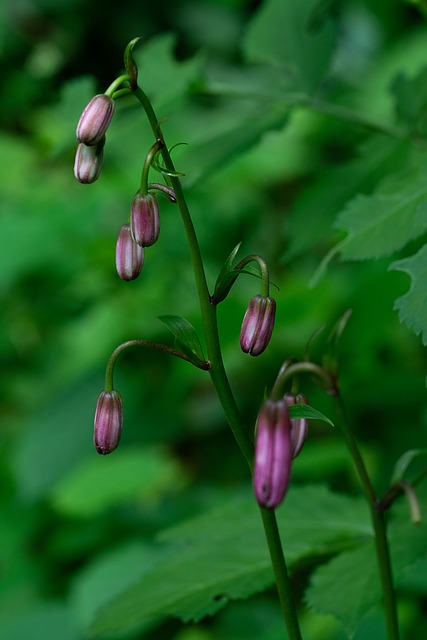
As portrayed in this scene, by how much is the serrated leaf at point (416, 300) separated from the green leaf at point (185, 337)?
28cm

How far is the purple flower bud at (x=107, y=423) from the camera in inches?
49.6

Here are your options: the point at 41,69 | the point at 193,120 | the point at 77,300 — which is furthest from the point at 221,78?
the point at 77,300

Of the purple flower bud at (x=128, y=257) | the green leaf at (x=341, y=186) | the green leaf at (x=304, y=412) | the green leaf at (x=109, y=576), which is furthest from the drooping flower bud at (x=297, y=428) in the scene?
the green leaf at (x=109, y=576)

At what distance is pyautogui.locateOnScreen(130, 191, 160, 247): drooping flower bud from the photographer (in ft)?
3.96

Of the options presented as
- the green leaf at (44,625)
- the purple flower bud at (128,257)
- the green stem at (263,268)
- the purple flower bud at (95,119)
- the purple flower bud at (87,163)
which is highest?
the purple flower bud at (95,119)

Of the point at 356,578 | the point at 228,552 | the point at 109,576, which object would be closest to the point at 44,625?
the point at 109,576

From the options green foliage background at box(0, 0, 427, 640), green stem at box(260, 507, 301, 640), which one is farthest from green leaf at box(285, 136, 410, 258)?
green stem at box(260, 507, 301, 640)

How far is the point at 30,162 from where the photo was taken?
517 cm

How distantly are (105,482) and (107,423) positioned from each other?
263cm

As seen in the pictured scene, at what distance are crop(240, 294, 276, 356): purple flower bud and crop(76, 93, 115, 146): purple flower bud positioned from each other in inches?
12.2

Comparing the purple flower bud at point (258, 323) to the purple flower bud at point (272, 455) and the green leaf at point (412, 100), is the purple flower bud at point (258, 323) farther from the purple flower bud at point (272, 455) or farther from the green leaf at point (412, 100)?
the green leaf at point (412, 100)

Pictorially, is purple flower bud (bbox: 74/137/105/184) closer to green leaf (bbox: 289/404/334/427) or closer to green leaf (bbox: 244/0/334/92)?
green leaf (bbox: 289/404/334/427)

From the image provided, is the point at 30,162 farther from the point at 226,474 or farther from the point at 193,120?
the point at 226,474

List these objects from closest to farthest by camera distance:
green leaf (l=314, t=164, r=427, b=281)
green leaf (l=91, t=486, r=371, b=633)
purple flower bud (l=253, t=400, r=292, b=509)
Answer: purple flower bud (l=253, t=400, r=292, b=509)
green leaf (l=314, t=164, r=427, b=281)
green leaf (l=91, t=486, r=371, b=633)
